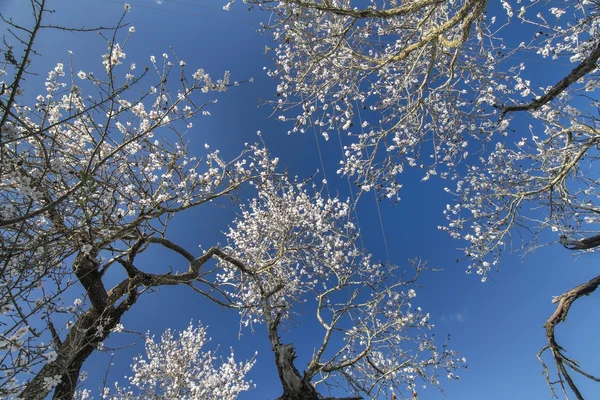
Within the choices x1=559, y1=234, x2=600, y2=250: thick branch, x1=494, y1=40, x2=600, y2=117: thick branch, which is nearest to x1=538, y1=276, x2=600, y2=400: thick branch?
x1=559, y1=234, x2=600, y2=250: thick branch

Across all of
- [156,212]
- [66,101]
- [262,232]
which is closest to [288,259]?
[262,232]

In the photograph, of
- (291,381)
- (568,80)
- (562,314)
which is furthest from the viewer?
(568,80)

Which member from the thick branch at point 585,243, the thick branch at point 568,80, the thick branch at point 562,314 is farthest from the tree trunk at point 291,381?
the thick branch at point 568,80

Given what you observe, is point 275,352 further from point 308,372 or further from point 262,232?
point 262,232

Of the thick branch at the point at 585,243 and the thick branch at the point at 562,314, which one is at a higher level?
the thick branch at the point at 585,243

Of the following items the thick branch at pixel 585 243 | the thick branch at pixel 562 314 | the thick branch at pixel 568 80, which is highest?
the thick branch at pixel 568 80

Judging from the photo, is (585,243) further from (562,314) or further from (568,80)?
(568,80)

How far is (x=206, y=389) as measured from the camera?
1164cm

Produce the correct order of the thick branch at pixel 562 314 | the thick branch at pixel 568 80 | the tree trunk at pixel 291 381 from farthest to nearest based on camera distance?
the tree trunk at pixel 291 381 → the thick branch at pixel 568 80 → the thick branch at pixel 562 314

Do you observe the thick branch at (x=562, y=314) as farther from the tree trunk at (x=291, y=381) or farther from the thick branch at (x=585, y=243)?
the tree trunk at (x=291, y=381)

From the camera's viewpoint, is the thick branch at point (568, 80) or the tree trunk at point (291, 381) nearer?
the thick branch at point (568, 80)

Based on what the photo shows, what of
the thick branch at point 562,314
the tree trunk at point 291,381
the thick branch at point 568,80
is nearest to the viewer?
the thick branch at point 562,314

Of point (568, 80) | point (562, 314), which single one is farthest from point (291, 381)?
point (568, 80)

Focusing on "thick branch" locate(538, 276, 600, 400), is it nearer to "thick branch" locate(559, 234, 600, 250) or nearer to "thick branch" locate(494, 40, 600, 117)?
"thick branch" locate(559, 234, 600, 250)
